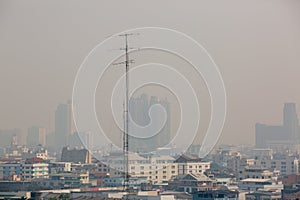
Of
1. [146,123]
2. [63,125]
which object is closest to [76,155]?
[63,125]

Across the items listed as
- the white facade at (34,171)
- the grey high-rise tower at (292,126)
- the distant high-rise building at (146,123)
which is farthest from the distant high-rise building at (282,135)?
the white facade at (34,171)

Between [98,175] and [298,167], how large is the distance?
3.39 m

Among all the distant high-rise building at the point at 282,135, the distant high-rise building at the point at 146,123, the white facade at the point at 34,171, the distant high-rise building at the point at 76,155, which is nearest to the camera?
the distant high-rise building at the point at 146,123

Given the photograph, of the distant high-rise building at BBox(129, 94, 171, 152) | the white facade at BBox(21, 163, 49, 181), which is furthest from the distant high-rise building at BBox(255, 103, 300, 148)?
the white facade at BBox(21, 163, 49, 181)

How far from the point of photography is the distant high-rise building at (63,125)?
45.7ft

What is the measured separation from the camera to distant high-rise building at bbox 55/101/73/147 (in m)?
13.9

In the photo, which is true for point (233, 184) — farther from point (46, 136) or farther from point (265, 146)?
point (265, 146)

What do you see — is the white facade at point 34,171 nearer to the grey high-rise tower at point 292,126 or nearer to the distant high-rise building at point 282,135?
the distant high-rise building at point 282,135

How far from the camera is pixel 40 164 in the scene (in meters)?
14.1

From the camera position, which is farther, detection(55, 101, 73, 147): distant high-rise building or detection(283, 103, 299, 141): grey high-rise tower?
detection(283, 103, 299, 141): grey high-rise tower

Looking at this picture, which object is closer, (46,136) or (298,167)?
(298,167)

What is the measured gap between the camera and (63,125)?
1515 cm

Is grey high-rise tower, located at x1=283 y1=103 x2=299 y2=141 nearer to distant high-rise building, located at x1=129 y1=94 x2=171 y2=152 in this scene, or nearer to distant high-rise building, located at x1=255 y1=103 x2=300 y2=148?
distant high-rise building, located at x1=255 y1=103 x2=300 y2=148

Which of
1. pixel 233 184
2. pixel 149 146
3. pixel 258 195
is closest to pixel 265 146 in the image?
pixel 149 146
